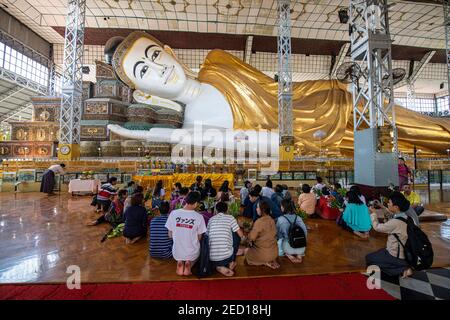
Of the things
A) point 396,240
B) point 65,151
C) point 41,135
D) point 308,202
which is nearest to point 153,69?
point 65,151

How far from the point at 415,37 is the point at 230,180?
15648 mm

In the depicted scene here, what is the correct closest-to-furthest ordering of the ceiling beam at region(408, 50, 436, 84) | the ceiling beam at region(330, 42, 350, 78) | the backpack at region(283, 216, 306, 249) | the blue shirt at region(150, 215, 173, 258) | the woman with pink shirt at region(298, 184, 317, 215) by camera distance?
the backpack at region(283, 216, 306, 249) < the blue shirt at region(150, 215, 173, 258) < the woman with pink shirt at region(298, 184, 317, 215) < the ceiling beam at region(330, 42, 350, 78) < the ceiling beam at region(408, 50, 436, 84)

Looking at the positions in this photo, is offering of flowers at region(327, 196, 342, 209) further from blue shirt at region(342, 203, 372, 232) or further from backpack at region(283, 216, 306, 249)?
backpack at region(283, 216, 306, 249)

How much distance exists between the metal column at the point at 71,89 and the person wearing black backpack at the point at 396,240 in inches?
336

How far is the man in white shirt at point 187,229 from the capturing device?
1789 mm

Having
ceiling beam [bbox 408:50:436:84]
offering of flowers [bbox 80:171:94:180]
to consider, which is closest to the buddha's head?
offering of flowers [bbox 80:171:94:180]

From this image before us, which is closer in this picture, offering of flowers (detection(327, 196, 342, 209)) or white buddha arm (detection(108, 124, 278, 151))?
offering of flowers (detection(327, 196, 342, 209))

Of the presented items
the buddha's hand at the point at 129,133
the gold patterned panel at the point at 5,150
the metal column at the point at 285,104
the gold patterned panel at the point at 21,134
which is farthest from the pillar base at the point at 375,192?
the gold patterned panel at the point at 5,150

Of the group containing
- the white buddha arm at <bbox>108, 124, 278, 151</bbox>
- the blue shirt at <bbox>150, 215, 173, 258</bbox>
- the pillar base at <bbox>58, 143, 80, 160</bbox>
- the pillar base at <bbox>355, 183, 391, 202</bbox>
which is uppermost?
the white buddha arm at <bbox>108, 124, 278, 151</bbox>

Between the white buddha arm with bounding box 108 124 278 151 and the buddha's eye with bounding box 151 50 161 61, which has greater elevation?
the buddha's eye with bounding box 151 50 161 61

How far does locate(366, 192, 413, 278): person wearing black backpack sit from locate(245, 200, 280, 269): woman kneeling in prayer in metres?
0.86

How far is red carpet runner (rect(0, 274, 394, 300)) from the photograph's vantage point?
64.2 inches
